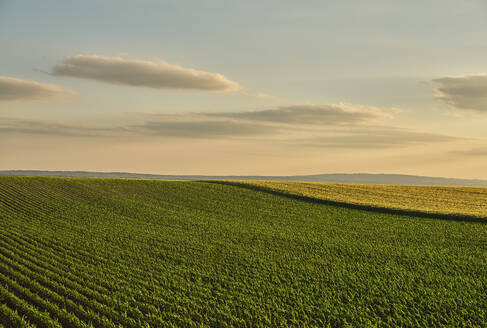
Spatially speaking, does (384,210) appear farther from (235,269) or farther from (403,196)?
(235,269)

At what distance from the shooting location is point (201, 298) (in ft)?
36.9

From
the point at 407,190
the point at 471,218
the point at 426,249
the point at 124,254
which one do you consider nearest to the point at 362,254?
the point at 426,249

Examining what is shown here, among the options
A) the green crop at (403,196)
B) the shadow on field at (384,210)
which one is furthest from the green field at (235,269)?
the green crop at (403,196)

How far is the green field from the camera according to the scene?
10094mm

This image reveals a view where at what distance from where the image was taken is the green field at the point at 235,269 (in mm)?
10094


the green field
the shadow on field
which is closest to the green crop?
the shadow on field

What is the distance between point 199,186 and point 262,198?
33.3ft

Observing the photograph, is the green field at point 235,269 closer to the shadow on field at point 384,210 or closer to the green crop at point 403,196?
the shadow on field at point 384,210

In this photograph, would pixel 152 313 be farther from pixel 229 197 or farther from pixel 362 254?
pixel 229 197

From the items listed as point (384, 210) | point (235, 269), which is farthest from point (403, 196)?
point (235, 269)

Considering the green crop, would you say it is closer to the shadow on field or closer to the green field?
the shadow on field

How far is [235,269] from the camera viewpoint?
1445 centimetres

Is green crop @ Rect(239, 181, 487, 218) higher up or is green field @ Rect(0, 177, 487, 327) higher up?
green crop @ Rect(239, 181, 487, 218)

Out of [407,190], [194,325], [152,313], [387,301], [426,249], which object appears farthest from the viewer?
[407,190]
